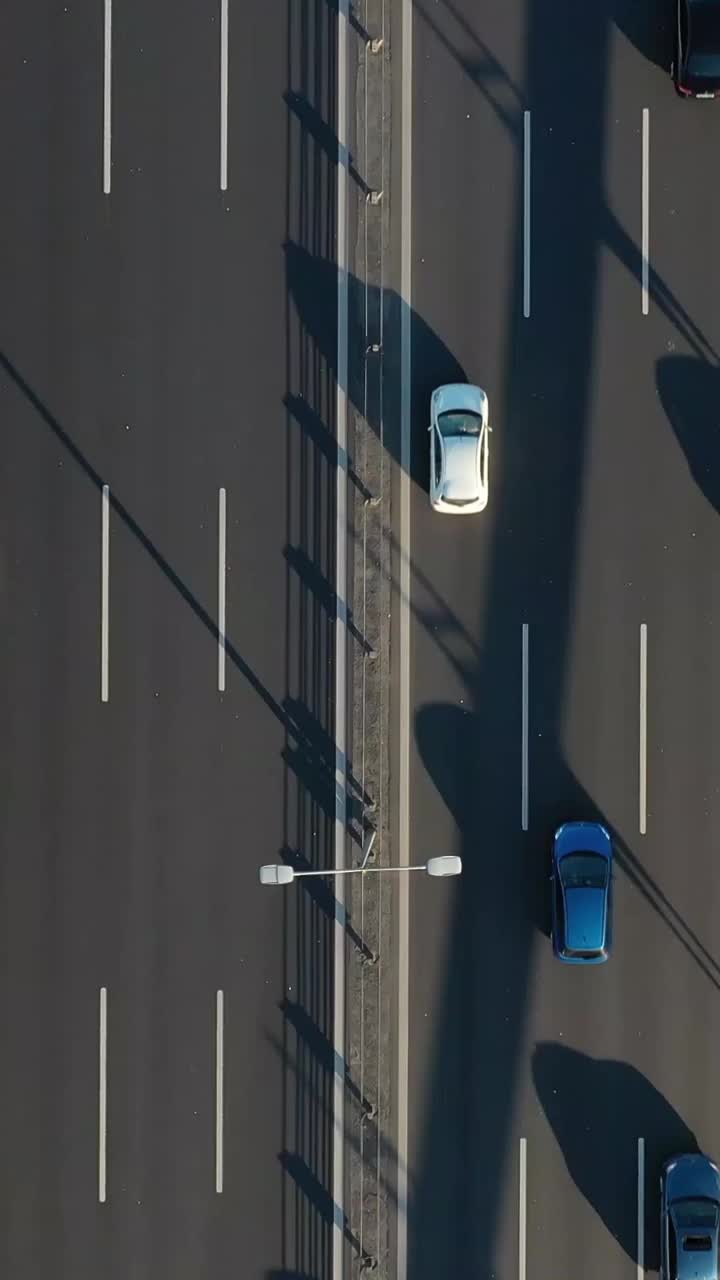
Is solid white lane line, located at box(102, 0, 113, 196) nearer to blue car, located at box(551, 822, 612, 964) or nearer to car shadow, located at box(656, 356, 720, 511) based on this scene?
car shadow, located at box(656, 356, 720, 511)

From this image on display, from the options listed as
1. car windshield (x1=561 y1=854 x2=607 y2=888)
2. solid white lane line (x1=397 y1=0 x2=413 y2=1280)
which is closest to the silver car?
solid white lane line (x1=397 y1=0 x2=413 y2=1280)

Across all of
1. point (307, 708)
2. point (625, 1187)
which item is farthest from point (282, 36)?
point (625, 1187)

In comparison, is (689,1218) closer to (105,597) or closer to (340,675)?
(340,675)

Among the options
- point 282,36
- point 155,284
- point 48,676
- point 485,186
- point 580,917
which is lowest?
point 580,917

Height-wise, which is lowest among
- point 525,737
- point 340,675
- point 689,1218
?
point 689,1218

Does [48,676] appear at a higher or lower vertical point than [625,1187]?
higher

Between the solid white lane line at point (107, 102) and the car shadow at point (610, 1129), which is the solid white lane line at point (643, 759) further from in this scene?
the solid white lane line at point (107, 102)

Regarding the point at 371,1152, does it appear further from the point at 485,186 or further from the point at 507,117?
the point at 507,117

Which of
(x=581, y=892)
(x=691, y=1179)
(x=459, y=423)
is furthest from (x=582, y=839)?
(x=459, y=423)
